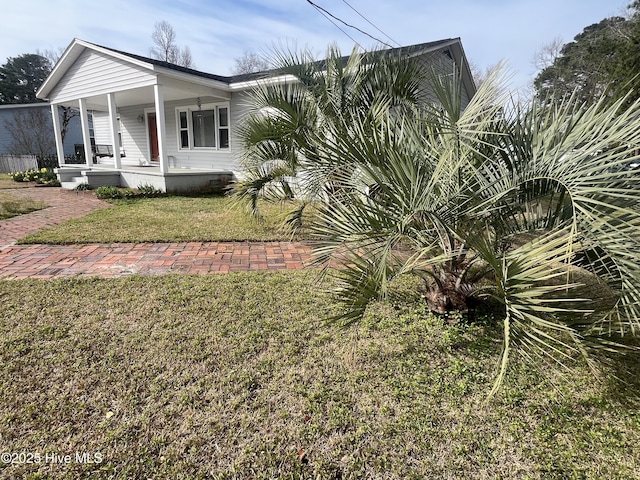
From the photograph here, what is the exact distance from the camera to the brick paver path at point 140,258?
437cm

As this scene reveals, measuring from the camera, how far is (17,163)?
18.4 meters

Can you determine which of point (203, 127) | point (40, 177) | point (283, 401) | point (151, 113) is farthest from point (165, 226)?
point (40, 177)

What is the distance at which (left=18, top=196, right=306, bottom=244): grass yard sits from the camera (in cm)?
576

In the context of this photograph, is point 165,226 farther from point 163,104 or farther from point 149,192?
point 163,104

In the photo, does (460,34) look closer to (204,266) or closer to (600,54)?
(600,54)

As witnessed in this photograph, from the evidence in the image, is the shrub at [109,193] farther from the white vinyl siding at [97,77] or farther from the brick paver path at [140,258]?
Result: the brick paver path at [140,258]

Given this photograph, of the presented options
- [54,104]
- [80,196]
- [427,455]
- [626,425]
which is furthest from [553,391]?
[54,104]

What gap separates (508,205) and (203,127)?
12.2 meters

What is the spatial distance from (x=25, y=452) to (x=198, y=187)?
32.2 feet

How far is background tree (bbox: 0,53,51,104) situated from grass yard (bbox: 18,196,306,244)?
37.0 m

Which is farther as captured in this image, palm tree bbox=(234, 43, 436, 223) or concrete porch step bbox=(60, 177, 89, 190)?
concrete porch step bbox=(60, 177, 89, 190)

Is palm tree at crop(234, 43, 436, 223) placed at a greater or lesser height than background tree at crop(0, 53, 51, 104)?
lesser

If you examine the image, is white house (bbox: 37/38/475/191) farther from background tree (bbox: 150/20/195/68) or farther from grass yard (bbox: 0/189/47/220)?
background tree (bbox: 150/20/195/68)

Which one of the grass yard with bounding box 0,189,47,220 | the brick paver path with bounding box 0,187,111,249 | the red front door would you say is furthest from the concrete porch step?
the red front door
